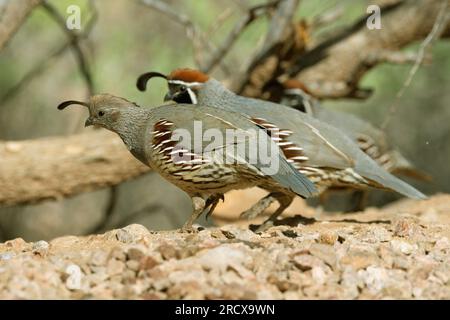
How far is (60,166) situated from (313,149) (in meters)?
2.32

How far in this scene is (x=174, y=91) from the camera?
6039mm

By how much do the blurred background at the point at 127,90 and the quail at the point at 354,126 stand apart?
213cm

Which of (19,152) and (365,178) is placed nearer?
(365,178)

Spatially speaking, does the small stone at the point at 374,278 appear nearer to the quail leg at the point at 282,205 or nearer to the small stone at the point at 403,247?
the small stone at the point at 403,247

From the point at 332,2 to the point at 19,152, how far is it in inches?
169

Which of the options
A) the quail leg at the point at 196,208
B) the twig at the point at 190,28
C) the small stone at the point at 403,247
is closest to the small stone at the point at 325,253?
the small stone at the point at 403,247

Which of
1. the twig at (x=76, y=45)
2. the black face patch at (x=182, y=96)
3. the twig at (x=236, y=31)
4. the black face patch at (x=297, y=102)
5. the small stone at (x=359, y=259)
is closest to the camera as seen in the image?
the small stone at (x=359, y=259)

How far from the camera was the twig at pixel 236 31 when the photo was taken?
24.3ft

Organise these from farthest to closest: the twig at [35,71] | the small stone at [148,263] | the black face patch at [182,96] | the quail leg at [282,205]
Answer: the twig at [35,71], the black face patch at [182,96], the quail leg at [282,205], the small stone at [148,263]

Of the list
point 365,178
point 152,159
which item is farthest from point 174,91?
point 365,178

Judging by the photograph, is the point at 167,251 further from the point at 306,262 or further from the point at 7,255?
the point at 7,255

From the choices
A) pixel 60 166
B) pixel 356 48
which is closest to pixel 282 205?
pixel 60 166

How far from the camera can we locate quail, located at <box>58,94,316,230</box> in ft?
15.9
